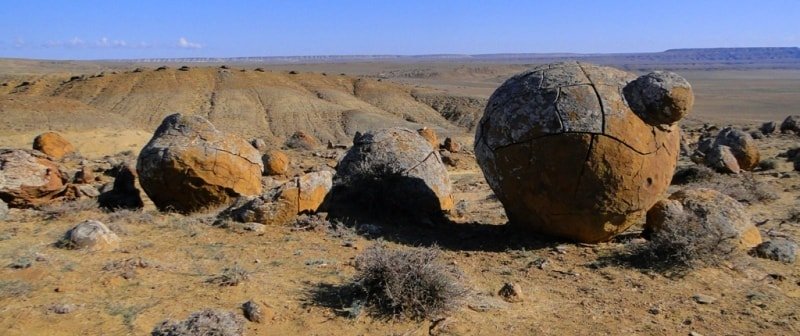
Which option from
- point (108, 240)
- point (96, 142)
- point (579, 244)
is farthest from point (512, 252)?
point (96, 142)

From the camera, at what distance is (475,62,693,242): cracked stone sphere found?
7.48 metres

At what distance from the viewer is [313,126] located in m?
37.5

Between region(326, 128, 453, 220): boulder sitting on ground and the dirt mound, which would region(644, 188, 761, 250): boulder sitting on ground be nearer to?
region(326, 128, 453, 220): boulder sitting on ground

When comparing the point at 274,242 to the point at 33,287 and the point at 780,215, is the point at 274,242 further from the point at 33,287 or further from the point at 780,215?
the point at 780,215

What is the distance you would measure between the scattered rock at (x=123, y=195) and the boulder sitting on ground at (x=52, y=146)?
9198 mm

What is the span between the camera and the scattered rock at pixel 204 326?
493cm

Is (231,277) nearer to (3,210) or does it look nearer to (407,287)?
(407,287)

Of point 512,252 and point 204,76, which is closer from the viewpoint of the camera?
point 512,252

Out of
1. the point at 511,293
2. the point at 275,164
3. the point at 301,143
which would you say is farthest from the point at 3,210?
the point at 301,143

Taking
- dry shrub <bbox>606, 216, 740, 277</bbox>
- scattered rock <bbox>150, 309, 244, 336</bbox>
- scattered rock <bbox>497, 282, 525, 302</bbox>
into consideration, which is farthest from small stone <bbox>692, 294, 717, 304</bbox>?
scattered rock <bbox>150, 309, 244, 336</bbox>

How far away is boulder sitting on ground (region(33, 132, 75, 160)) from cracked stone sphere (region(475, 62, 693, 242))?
51.6 ft

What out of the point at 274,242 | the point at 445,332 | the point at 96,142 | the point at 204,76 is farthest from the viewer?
the point at 204,76

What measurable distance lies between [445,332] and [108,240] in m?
4.39

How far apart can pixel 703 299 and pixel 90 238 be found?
6956mm
